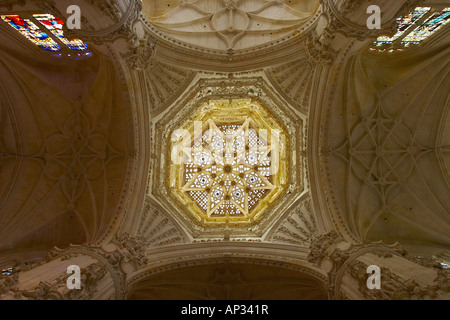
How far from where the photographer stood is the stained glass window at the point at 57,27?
12.0 metres

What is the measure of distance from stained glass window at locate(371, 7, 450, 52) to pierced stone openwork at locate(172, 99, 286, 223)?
19.6ft

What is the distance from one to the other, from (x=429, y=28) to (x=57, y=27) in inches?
568

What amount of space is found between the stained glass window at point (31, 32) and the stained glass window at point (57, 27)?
43cm

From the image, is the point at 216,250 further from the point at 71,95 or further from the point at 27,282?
the point at 71,95

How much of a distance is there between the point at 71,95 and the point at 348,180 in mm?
13147

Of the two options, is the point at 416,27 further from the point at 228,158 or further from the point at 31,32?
the point at 31,32

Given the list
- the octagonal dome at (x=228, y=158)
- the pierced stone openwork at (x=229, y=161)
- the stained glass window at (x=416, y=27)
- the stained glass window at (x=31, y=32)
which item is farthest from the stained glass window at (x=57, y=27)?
the stained glass window at (x=416, y=27)

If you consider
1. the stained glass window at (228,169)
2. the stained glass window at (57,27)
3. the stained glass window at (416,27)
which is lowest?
the stained glass window at (228,169)

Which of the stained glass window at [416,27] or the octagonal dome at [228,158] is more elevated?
the stained glass window at [416,27]

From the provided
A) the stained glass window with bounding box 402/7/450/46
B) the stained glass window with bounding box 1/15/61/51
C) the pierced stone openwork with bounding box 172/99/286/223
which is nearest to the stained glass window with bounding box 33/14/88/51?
the stained glass window with bounding box 1/15/61/51

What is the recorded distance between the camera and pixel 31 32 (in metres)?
12.8

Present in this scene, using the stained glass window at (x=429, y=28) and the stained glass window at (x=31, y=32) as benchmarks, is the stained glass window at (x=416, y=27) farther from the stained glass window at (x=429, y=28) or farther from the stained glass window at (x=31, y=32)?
the stained glass window at (x=31, y=32)

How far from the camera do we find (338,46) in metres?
11.9

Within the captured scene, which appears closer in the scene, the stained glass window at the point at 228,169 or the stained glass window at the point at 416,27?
the stained glass window at the point at 416,27
